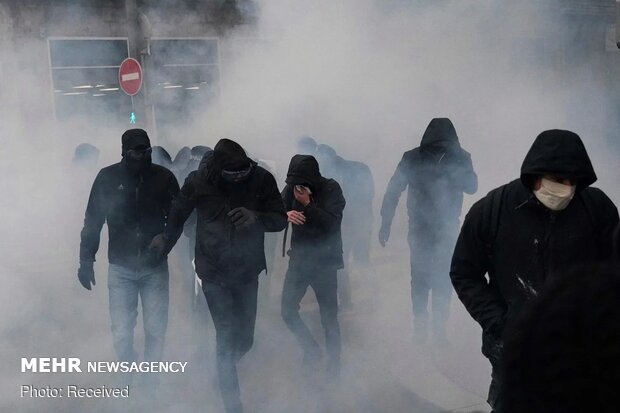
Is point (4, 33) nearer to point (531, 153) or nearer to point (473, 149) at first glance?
point (473, 149)

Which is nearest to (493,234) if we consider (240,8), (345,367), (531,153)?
(531,153)

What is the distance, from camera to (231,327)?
3.59 metres

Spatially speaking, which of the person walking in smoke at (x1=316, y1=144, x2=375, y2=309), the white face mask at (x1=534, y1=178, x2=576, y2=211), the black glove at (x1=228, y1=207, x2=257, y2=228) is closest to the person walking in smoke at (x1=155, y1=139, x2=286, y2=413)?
the black glove at (x1=228, y1=207, x2=257, y2=228)

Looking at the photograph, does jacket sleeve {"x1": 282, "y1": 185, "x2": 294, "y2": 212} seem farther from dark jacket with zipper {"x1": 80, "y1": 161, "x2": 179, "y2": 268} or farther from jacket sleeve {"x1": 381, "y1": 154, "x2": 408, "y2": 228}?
jacket sleeve {"x1": 381, "y1": 154, "x2": 408, "y2": 228}

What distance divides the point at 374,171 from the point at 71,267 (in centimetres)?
291

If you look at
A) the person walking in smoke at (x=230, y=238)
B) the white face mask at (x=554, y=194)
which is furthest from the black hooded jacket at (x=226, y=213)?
the white face mask at (x=554, y=194)

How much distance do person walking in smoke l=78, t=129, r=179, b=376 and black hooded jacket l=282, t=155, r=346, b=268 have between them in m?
0.59

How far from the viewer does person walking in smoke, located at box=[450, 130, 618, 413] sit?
2299 mm

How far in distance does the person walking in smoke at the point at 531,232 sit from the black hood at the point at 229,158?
1.34m

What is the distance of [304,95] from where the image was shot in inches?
249

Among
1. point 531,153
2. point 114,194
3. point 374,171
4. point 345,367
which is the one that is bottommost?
point 345,367

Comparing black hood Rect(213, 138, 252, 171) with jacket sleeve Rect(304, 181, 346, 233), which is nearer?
black hood Rect(213, 138, 252, 171)

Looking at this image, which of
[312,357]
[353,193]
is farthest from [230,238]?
[353,193]

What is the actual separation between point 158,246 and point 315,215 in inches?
29.8
